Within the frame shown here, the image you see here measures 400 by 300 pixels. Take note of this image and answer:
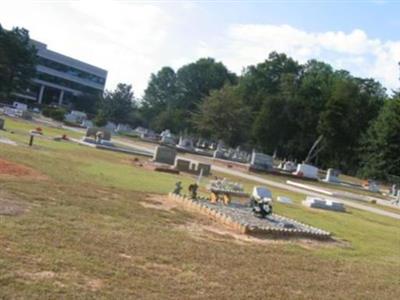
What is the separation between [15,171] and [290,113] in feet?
198

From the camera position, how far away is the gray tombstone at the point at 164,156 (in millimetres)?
28734

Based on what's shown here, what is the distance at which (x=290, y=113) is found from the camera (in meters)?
71.8

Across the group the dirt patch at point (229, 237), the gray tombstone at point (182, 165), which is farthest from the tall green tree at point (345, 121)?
the dirt patch at point (229, 237)

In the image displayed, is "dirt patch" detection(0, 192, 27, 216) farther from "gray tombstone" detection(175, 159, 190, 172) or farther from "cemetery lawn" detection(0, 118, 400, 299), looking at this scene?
"gray tombstone" detection(175, 159, 190, 172)

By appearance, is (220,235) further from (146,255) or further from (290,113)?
(290,113)

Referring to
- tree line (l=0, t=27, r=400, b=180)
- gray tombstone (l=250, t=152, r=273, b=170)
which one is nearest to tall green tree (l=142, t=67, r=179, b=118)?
tree line (l=0, t=27, r=400, b=180)

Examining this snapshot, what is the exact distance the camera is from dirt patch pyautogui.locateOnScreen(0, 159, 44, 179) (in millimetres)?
13298

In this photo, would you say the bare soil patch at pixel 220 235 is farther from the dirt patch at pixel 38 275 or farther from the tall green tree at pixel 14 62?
the tall green tree at pixel 14 62

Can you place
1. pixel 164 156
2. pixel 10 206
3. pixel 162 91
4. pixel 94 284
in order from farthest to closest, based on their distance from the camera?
pixel 162 91
pixel 164 156
pixel 10 206
pixel 94 284

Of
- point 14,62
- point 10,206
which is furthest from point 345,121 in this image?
point 10,206

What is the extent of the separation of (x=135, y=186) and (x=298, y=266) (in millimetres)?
8156

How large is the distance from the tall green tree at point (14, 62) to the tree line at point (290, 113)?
248 mm

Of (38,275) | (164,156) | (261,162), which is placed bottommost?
(38,275)

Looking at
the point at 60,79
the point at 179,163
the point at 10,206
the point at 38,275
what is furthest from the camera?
the point at 60,79
